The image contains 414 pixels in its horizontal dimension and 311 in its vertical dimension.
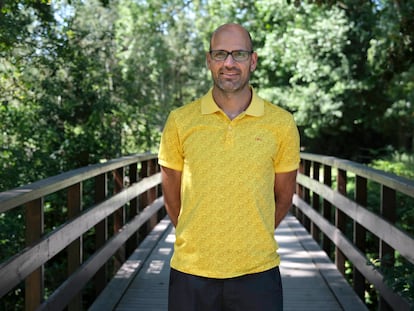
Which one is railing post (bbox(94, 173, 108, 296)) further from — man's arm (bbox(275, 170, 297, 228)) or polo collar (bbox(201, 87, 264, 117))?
polo collar (bbox(201, 87, 264, 117))

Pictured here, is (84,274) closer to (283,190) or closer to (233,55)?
(283,190)

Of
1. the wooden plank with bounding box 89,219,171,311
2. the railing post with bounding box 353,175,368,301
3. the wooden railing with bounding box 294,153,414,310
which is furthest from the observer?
the railing post with bounding box 353,175,368,301

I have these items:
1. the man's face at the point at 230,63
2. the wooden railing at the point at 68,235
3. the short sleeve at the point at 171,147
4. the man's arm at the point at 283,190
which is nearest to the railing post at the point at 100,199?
the wooden railing at the point at 68,235

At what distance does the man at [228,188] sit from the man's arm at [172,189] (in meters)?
0.15

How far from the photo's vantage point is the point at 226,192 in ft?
9.24

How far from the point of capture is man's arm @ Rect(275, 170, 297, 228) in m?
3.14

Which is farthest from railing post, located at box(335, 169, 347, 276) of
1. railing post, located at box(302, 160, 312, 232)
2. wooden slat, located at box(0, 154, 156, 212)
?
railing post, located at box(302, 160, 312, 232)

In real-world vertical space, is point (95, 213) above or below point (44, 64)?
below

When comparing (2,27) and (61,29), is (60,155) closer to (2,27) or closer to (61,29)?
(61,29)

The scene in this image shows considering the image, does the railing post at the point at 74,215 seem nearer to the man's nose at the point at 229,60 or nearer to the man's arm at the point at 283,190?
the man's arm at the point at 283,190

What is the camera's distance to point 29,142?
10.3 m

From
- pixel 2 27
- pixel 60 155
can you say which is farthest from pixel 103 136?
pixel 2 27

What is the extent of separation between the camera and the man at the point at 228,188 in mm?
2818

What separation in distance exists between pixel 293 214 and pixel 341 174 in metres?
5.33
